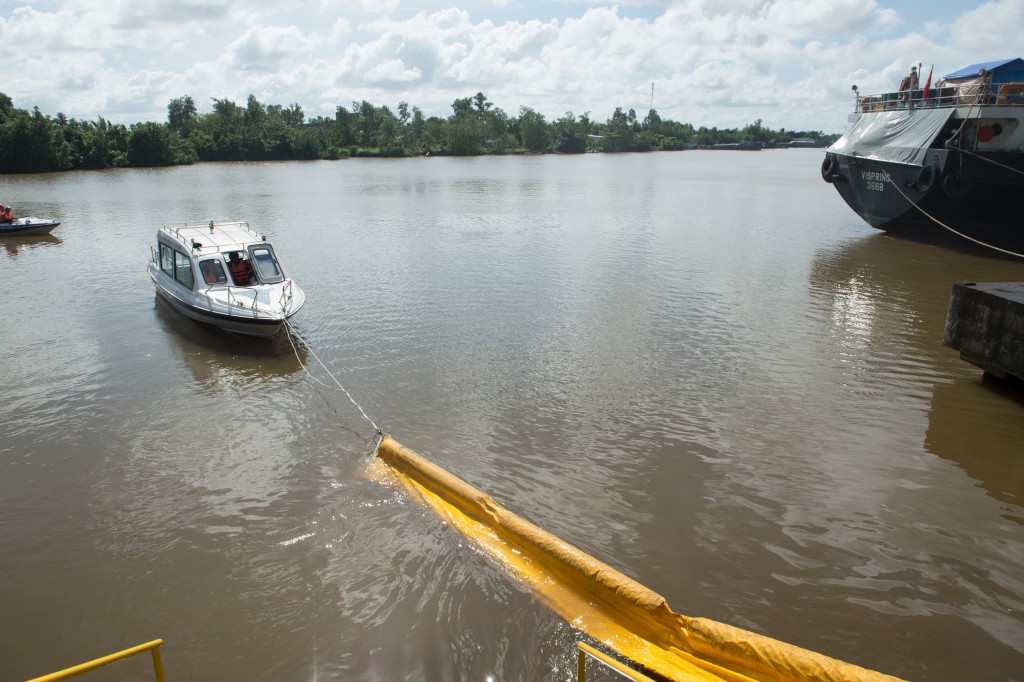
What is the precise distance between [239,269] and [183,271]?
1704 mm

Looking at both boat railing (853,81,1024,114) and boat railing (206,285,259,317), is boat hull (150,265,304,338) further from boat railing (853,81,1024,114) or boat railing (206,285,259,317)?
boat railing (853,81,1024,114)

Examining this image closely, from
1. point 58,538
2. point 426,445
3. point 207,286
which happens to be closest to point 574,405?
point 426,445

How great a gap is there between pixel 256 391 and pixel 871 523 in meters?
11.5

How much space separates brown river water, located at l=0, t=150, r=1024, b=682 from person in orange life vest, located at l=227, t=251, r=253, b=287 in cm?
155

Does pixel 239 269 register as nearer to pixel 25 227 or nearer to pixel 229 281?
pixel 229 281

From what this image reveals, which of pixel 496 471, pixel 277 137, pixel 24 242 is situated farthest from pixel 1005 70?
pixel 277 137

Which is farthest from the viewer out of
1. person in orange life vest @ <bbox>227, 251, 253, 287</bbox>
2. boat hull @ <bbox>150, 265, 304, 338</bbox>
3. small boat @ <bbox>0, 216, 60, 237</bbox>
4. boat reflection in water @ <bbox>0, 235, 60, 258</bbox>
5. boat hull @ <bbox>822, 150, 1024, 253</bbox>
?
small boat @ <bbox>0, 216, 60, 237</bbox>

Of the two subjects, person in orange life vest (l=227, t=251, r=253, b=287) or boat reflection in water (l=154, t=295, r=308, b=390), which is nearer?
boat reflection in water (l=154, t=295, r=308, b=390)

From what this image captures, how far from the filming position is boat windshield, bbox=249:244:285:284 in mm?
17281

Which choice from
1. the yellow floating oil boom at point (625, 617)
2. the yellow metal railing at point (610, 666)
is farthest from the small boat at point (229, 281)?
the yellow metal railing at point (610, 666)

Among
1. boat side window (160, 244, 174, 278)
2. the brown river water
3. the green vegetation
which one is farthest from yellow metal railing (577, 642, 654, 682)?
the green vegetation

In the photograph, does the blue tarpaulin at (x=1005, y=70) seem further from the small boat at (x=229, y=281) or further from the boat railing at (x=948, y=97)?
the small boat at (x=229, y=281)

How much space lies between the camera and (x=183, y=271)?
1775cm

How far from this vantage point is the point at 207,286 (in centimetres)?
1677
